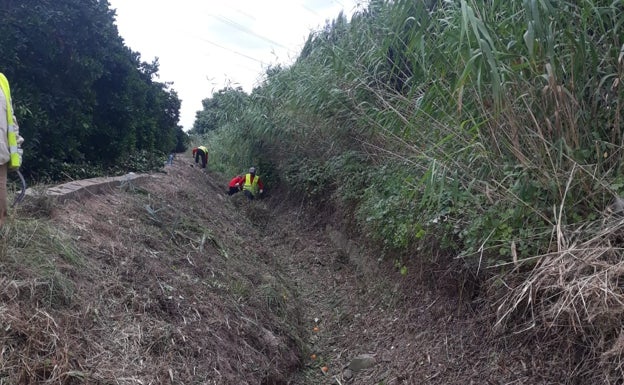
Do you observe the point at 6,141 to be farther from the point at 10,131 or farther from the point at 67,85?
the point at 67,85

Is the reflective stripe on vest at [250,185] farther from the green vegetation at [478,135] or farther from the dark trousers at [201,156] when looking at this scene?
the dark trousers at [201,156]

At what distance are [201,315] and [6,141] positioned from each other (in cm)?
187

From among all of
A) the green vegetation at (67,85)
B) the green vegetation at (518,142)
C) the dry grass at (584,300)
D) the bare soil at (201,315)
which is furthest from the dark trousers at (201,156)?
the dry grass at (584,300)

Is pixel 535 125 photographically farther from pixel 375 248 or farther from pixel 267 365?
pixel 375 248

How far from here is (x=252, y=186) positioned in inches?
493

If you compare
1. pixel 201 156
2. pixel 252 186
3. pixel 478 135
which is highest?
pixel 478 135

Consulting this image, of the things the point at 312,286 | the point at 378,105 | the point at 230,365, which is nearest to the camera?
the point at 230,365

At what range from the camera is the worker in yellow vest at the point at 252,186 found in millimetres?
12430

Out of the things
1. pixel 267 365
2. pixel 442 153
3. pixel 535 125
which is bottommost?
pixel 267 365

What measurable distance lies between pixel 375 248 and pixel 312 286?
124cm

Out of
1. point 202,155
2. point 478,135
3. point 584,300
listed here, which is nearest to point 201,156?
point 202,155

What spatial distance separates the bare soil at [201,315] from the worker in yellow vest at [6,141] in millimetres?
232

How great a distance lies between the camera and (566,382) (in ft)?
8.42

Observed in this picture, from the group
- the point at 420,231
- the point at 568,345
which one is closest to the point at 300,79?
the point at 420,231
